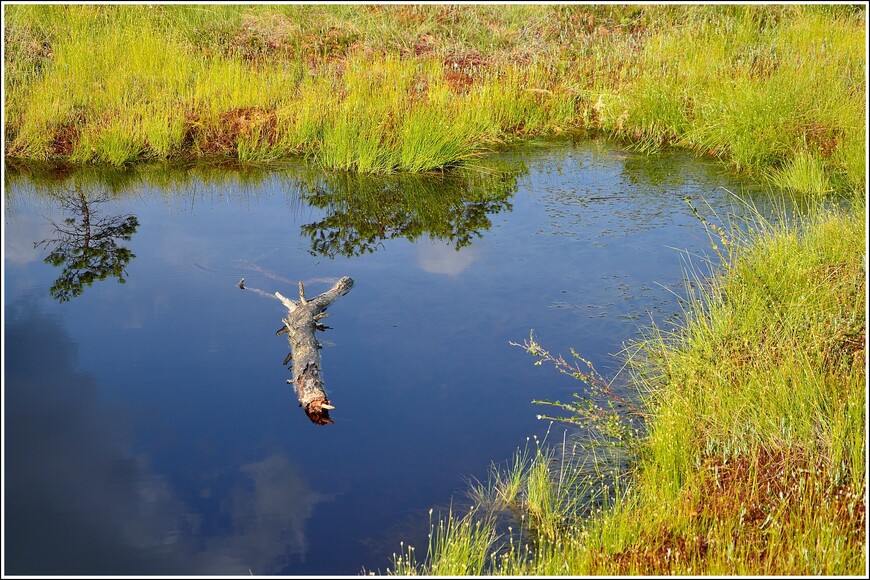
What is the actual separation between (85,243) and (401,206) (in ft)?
9.75

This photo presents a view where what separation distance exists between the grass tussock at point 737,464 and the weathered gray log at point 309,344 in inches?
47.7

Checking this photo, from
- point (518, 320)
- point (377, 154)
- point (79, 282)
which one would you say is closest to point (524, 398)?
point (518, 320)

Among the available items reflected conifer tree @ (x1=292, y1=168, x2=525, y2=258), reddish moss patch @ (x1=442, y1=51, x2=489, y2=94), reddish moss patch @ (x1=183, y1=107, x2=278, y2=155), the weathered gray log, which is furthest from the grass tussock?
reddish moss patch @ (x1=442, y1=51, x2=489, y2=94)

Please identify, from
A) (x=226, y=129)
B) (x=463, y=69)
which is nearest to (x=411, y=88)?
(x=463, y=69)

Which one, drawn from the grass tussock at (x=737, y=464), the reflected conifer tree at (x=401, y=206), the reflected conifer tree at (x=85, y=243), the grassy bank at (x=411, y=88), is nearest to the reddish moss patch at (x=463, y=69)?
the grassy bank at (x=411, y=88)

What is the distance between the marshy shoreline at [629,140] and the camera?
3859 millimetres

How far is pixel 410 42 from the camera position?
545 inches

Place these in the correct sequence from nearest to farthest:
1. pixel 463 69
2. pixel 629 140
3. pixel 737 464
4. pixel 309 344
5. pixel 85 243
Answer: pixel 737 464 < pixel 309 344 < pixel 85 243 < pixel 629 140 < pixel 463 69

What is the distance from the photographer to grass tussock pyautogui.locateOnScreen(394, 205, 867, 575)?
3.55 meters

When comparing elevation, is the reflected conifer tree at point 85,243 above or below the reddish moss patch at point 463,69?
below

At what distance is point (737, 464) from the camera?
418 cm

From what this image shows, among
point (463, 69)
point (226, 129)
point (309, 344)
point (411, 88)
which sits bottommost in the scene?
point (309, 344)

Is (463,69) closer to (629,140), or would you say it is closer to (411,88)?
(411,88)

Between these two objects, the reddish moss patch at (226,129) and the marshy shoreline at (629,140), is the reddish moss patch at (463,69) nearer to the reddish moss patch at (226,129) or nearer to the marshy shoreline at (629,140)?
the marshy shoreline at (629,140)
